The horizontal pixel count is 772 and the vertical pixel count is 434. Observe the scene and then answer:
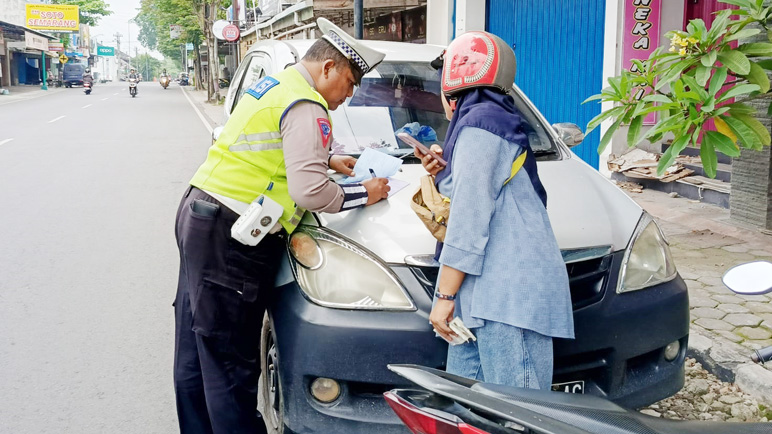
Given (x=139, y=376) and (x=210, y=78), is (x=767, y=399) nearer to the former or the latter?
(x=139, y=376)

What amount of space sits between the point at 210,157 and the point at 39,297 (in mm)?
3205

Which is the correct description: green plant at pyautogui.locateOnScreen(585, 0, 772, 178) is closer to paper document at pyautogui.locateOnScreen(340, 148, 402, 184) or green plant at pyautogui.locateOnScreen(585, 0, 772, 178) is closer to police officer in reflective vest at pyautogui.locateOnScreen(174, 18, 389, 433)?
paper document at pyautogui.locateOnScreen(340, 148, 402, 184)

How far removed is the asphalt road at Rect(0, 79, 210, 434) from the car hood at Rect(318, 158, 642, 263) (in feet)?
4.86

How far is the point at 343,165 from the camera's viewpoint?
3.08 metres

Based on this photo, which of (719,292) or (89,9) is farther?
(89,9)

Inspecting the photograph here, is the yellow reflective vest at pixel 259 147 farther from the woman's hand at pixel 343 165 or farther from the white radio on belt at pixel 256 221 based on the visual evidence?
the woman's hand at pixel 343 165

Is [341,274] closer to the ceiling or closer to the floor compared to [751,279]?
closer to the floor

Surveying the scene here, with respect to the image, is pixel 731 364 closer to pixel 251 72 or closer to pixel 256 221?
pixel 256 221

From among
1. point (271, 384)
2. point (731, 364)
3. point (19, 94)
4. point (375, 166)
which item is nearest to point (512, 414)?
point (375, 166)

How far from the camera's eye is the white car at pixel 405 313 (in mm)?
2611

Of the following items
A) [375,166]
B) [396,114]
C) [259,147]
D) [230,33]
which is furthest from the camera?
[230,33]

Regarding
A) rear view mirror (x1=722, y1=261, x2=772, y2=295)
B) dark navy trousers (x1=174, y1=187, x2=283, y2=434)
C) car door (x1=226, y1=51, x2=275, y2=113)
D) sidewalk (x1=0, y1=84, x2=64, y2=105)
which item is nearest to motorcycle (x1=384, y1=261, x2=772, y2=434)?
rear view mirror (x1=722, y1=261, x2=772, y2=295)

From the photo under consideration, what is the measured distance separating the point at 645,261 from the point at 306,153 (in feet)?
4.85

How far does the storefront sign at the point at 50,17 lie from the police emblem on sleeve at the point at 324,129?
67.5 metres
